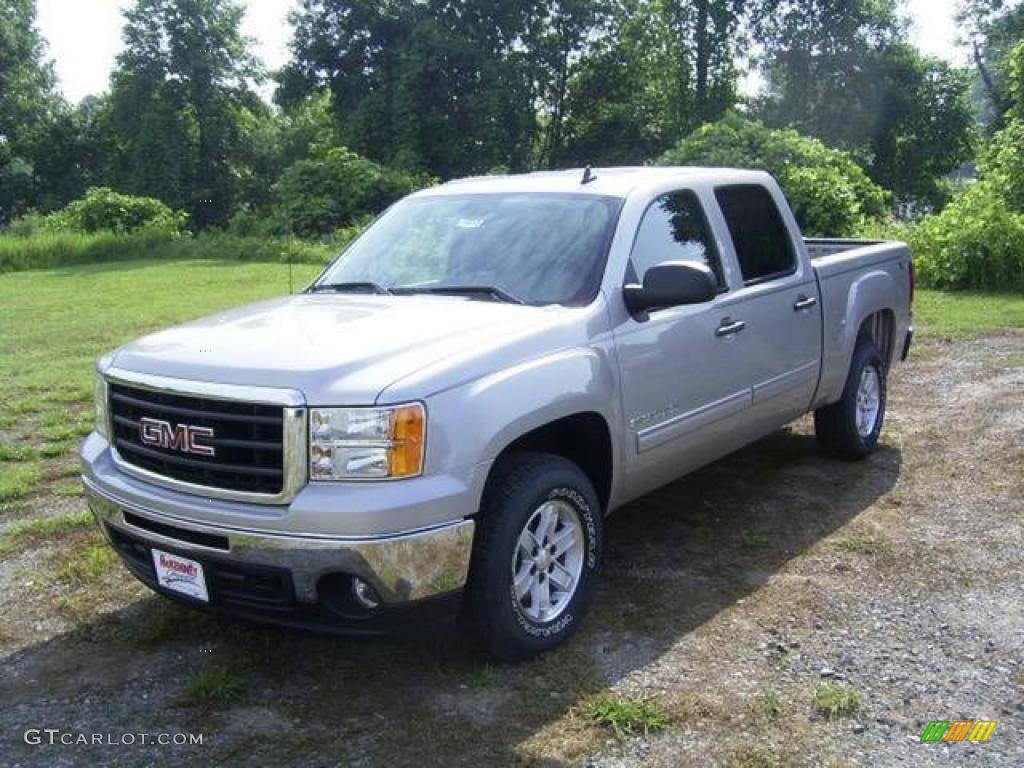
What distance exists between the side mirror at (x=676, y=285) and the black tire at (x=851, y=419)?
7.81ft

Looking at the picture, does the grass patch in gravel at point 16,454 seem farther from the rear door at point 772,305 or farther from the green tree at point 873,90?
the green tree at point 873,90

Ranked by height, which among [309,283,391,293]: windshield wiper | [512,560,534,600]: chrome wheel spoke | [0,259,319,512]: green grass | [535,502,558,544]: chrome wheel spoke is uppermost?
[309,283,391,293]: windshield wiper

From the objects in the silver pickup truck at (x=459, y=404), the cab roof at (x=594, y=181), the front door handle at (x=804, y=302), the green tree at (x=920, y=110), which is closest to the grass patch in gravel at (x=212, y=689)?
the silver pickup truck at (x=459, y=404)

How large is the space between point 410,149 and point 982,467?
115 feet

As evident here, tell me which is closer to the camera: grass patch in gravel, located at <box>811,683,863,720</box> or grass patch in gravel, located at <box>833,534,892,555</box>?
grass patch in gravel, located at <box>811,683,863,720</box>

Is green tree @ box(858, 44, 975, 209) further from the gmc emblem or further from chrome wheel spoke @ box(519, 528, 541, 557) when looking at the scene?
the gmc emblem

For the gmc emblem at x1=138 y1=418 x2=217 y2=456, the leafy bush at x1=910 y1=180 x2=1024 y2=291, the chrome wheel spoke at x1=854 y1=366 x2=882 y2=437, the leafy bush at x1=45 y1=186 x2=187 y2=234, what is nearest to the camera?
the gmc emblem at x1=138 y1=418 x2=217 y2=456

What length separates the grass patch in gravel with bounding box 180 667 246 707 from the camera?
3.76 meters

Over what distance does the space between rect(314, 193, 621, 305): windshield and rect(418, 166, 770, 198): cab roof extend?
0.07 meters

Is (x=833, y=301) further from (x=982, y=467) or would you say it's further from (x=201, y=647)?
(x=201, y=647)

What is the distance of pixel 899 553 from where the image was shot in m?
5.06

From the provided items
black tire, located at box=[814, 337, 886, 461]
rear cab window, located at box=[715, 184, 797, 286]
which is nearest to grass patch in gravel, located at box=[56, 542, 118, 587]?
rear cab window, located at box=[715, 184, 797, 286]

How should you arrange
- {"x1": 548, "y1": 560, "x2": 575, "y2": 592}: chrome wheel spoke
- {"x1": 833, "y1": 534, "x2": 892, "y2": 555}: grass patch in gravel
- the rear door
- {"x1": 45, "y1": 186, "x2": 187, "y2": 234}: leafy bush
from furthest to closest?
{"x1": 45, "y1": 186, "x2": 187, "y2": 234}: leafy bush → the rear door → {"x1": 833, "y1": 534, "x2": 892, "y2": 555}: grass patch in gravel → {"x1": 548, "y1": 560, "x2": 575, "y2": 592}: chrome wheel spoke

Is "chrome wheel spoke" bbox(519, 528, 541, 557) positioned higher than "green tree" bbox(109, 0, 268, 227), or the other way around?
"green tree" bbox(109, 0, 268, 227)
